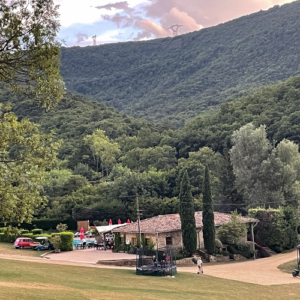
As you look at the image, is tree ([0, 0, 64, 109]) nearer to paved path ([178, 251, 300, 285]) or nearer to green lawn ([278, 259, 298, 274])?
paved path ([178, 251, 300, 285])

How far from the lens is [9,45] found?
1130cm

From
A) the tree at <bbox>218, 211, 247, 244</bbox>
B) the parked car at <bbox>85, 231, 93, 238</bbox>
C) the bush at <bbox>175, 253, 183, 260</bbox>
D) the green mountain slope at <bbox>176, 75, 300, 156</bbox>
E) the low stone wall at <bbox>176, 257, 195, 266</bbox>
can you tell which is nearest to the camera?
the low stone wall at <bbox>176, 257, 195, 266</bbox>

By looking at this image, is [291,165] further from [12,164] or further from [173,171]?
[12,164]

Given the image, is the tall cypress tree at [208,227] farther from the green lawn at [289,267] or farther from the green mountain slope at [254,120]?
the green mountain slope at [254,120]

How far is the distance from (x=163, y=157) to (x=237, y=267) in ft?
178

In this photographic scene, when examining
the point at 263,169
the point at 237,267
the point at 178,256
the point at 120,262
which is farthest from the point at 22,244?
the point at 263,169

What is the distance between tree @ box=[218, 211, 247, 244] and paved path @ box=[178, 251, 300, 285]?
Result: 9.37ft

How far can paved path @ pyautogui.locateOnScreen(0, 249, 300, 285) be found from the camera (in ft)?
95.3

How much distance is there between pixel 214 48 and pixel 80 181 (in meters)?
144

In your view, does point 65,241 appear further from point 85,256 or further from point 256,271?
point 256,271

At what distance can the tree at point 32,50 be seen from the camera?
1112cm

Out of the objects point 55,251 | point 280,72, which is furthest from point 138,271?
point 280,72

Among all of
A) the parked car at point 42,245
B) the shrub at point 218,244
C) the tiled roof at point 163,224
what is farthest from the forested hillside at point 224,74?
the parked car at point 42,245

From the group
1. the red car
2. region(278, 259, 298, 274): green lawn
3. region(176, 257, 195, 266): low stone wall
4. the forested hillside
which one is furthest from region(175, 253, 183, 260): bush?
the forested hillside
